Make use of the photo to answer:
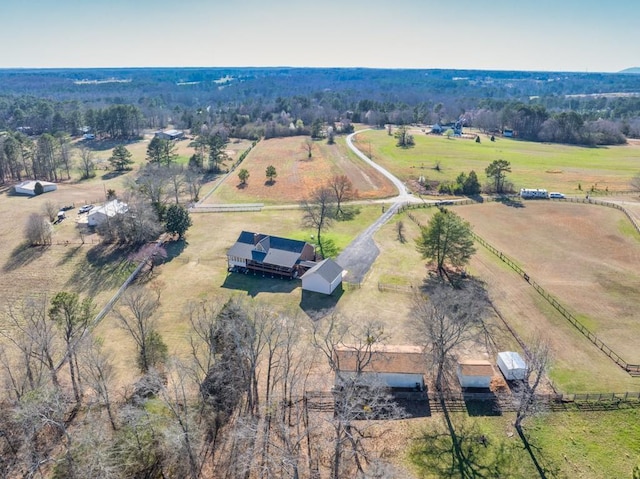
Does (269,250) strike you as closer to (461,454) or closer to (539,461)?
(461,454)

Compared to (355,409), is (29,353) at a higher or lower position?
higher

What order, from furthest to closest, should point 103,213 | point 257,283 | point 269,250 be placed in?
point 103,213 → point 269,250 → point 257,283

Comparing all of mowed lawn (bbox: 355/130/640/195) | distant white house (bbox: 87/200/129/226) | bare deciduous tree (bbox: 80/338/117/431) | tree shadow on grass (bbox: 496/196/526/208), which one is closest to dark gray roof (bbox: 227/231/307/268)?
bare deciduous tree (bbox: 80/338/117/431)

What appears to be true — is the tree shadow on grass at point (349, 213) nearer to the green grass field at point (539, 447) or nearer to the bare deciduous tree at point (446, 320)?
the bare deciduous tree at point (446, 320)

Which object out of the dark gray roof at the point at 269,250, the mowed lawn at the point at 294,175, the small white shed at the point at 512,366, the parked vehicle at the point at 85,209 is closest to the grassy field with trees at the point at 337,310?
the mowed lawn at the point at 294,175

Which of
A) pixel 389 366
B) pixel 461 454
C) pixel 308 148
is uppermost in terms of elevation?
pixel 308 148

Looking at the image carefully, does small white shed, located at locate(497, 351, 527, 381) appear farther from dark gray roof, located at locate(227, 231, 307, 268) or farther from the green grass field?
dark gray roof, located at locate(227, 231, 307, 268)

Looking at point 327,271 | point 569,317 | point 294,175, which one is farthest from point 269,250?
point 294,175
